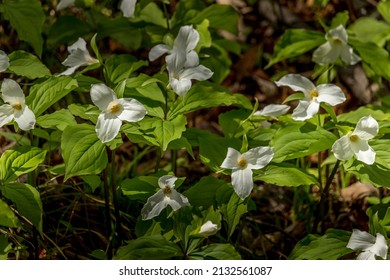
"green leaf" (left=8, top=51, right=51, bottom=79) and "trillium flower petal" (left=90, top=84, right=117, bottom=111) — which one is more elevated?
"trillium flower petal" (left=90, top=84, right=117, bottom=111)

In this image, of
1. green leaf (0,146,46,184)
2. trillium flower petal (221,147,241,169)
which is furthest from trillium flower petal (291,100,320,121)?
green leaf (0,146,46,184)

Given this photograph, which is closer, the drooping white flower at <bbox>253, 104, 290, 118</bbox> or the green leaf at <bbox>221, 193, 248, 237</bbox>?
the green leaf at <bbox>221, 193, 248, 237</bbox>

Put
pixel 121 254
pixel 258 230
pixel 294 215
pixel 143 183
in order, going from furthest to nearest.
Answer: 1. pixel 294 215
2. pixel 258 230
3. pixel 143 183
4. pixel 121 254

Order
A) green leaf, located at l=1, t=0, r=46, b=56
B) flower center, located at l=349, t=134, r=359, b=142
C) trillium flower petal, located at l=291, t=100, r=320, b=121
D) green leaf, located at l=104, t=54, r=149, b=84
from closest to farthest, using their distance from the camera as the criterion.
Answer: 1. flower center, located at l=349, t=134, r=359, b=142
2. trillium flower petal, located at l=291, t=100, r=320, b=121
3. green leaf, located at l=104, t=54, r=149, b=84
4. green leaf, located at l=1, t=0, r=46, b=56

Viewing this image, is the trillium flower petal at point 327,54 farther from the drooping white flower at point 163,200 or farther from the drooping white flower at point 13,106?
the drooping white flower at point 13,106

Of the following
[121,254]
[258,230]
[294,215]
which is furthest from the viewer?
[294,215]

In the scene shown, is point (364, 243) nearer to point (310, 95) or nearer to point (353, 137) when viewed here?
point (353, 137)

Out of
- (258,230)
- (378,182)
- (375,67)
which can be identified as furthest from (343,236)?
(375,67)

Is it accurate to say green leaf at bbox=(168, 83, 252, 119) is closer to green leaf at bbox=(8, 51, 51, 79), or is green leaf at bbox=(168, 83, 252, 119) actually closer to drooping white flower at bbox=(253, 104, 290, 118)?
drooping white flower at bbox=(253, 104, 290, 118)

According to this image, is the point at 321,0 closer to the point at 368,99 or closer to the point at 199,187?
the point at 368,99
